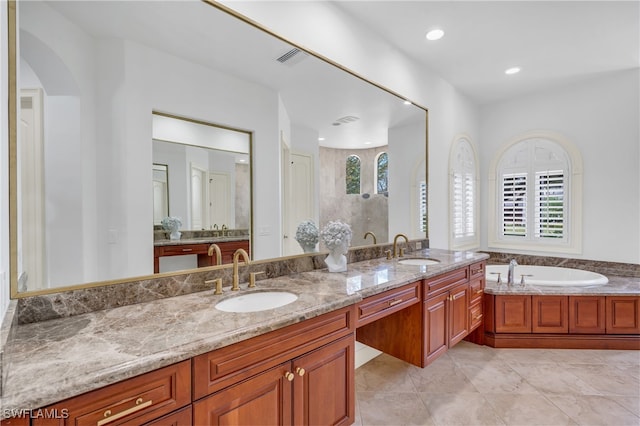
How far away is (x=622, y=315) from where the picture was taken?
9.55 ft

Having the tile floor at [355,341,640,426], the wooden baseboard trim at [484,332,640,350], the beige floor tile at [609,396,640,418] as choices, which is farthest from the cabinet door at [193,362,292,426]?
the wooden baseboard trim at [484,332,640,350]

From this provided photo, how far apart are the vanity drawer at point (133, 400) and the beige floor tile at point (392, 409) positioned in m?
1.42

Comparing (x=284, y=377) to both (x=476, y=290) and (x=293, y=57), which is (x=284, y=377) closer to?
(x=293, y=57)

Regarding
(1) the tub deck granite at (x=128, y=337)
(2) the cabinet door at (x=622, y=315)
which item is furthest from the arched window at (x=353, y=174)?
(2) the cabinet door at (x=622, y=315)

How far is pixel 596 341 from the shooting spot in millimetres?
2924

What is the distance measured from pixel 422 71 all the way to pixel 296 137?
6.21 feet

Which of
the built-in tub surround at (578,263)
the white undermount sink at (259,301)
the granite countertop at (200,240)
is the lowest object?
the built-in tub surround at (578,263)

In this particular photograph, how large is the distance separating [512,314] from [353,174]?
81.5 inches

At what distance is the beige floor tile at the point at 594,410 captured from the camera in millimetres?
1925

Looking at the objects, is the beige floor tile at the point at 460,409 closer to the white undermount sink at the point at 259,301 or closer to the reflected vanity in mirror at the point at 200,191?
the white undermount sink at the point at 259,301

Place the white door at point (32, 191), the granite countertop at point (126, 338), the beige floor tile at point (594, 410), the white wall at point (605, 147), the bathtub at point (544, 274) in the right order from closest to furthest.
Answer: the granite countertop at point (126, 338)
the white door at point (32, 191)
the beige floor tile at point (594, 410)
the white wall at point (605, 147)
the bathtub at point (544, 274)

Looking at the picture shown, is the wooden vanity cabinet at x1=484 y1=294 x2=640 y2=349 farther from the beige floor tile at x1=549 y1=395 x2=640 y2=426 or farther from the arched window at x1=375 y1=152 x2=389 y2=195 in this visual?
the arched window at x1=375 y1=152 x2=389 y2=195

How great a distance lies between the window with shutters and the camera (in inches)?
149

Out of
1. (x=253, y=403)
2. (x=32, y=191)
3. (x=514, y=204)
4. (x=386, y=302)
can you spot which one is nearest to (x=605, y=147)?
(x=514, y=204)
